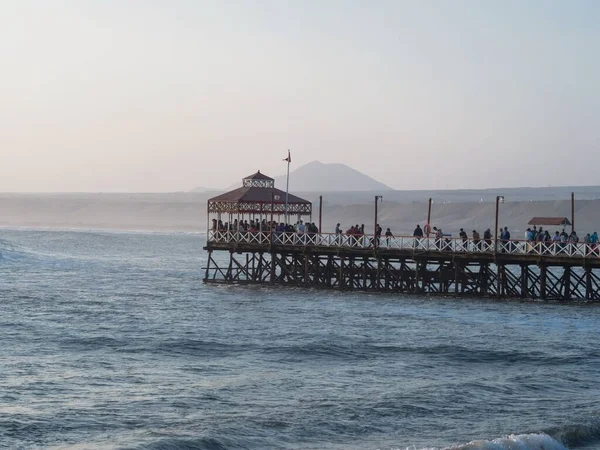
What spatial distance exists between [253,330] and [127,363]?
7723 mm

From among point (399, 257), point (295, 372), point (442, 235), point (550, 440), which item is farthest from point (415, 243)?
point (550, 440)

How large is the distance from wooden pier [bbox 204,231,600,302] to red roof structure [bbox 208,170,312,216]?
1.32 metres

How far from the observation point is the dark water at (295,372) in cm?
2062

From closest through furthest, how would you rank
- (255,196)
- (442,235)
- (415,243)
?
(415,243)
(442,235)
(255,196)

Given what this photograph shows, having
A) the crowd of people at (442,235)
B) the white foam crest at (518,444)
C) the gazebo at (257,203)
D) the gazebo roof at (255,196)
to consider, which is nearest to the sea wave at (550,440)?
the white foam crest at (518,444)

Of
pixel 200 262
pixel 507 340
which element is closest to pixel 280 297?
pixel 507 340

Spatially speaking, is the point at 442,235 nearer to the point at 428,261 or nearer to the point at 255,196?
the point at 428,261

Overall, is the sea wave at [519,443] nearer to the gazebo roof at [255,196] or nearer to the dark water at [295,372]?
the dark water at [295,372]

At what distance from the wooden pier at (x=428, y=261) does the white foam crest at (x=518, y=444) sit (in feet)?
72.6

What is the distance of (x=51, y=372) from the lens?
2566 centimetres

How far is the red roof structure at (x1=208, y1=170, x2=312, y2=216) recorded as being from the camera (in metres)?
49.8

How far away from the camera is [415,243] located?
45.0m

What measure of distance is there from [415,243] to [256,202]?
867 cm

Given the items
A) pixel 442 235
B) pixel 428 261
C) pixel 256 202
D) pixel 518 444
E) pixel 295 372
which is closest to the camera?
pixel 518 444
